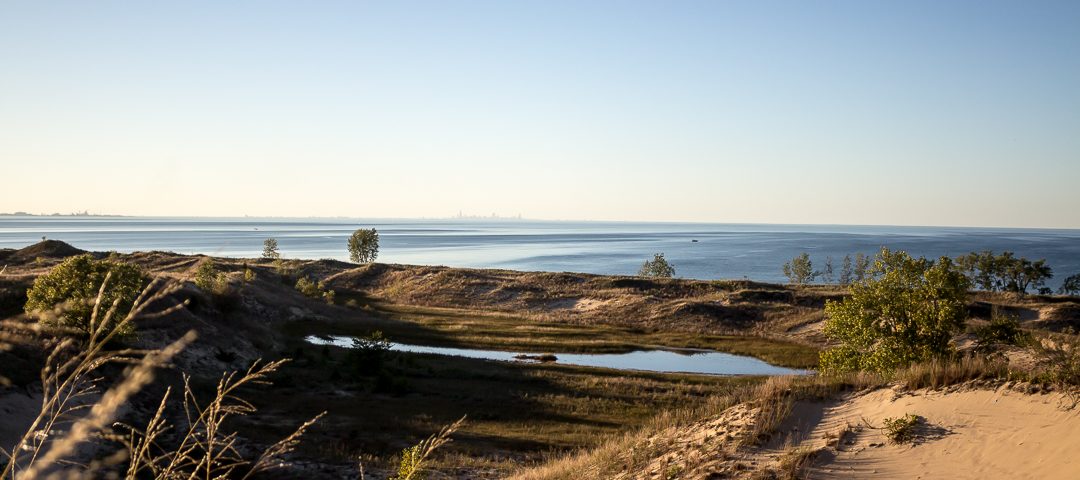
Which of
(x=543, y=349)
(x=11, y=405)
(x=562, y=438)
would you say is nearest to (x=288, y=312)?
(x=543, y=349)

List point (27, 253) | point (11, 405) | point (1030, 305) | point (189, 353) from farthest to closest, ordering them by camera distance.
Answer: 1. point (27, 253)
2. point (1030, 305)
3. point (189, 353)
4. point (11, 405)

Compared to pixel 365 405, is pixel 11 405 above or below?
above

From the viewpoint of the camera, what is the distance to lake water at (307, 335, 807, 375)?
54.7 meters

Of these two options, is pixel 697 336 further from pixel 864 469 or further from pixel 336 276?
pixel 336 276

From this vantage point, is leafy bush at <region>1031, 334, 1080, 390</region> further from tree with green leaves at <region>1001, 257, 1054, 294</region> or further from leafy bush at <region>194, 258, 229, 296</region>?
tree with green leaves at <region>1001, 257, 1054, 294</region>

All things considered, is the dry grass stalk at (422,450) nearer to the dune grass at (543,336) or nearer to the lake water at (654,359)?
the lake water at (654,359)

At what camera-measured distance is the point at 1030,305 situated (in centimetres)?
7931

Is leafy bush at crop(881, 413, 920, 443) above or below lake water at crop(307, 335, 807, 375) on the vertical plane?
above

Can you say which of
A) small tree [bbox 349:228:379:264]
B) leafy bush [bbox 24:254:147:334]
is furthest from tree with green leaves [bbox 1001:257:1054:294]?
leafy bush [bbox 24:254:147:334]

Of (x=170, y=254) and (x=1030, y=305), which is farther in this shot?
(x=170, y=254)

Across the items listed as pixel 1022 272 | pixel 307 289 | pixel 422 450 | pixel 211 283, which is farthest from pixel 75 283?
pixel 1022 272

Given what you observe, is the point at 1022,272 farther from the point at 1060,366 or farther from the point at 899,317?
the point at 1060,366

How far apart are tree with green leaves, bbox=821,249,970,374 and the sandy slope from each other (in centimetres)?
1069

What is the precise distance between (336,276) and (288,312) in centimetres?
4527
